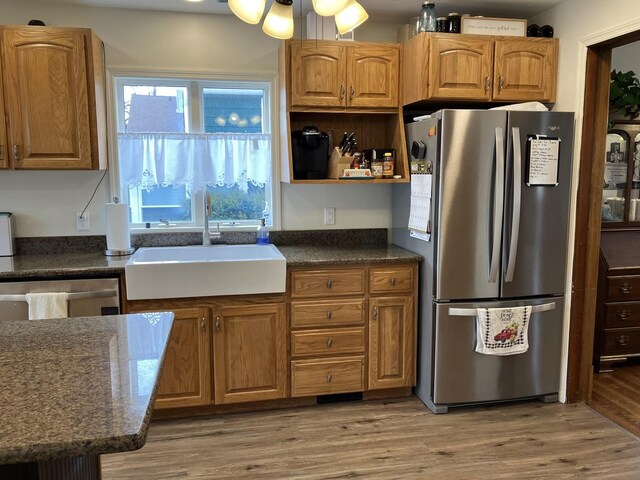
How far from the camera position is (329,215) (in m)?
3.45

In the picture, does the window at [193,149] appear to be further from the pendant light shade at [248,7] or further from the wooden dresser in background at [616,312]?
the wooden dresser in background at [616,312]

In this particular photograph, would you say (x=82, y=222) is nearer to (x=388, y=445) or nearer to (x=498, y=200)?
(x=388, y=445)

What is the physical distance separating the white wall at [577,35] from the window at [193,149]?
5.86 feet

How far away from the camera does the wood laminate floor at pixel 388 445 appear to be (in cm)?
235

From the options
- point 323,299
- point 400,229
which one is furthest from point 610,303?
point 323,299

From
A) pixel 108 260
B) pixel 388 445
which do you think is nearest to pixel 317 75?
pixel 108 260

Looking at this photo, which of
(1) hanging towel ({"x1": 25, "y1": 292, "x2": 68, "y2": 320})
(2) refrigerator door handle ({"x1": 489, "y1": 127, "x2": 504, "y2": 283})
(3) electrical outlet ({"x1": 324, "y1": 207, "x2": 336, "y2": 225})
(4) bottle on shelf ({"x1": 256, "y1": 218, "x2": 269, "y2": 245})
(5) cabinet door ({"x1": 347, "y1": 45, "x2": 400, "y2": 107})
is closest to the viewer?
(1) hanging towel ({"x1": 25, "y1": 292, "x2": 68, "y2": 320})

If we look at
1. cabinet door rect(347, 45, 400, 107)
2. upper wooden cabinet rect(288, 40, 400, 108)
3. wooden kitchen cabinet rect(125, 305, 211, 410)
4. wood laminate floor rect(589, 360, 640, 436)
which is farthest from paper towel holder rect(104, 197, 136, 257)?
wood laminate floor rect(589, 360, 640, 436)

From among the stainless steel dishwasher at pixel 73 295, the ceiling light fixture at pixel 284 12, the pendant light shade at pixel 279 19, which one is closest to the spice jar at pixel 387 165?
the ceiling light fixture at pixel 284 12

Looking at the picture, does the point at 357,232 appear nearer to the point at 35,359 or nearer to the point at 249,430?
the point at 249,430

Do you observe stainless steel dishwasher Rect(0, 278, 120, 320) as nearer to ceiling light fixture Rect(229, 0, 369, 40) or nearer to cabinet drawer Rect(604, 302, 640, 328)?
ceiling light fixture Rect(229, 0, 369, 40)

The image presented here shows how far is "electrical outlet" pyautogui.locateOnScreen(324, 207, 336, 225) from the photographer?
3.45 meters

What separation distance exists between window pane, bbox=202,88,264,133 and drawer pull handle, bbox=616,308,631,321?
2760mm

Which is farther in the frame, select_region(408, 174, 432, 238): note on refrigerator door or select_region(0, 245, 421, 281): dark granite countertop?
select_region(408, 174, 432, 238): note on refrigerator door
